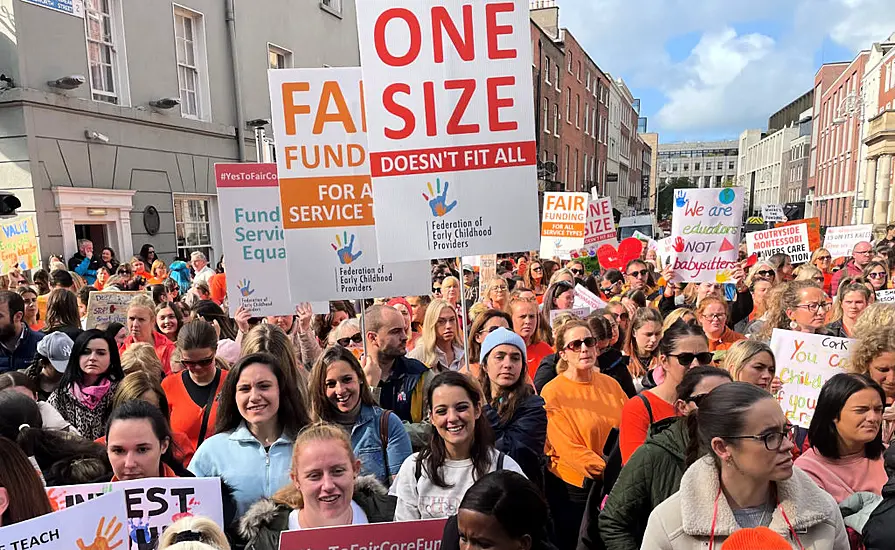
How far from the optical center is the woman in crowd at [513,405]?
3.18 metres

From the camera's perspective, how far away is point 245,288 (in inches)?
208

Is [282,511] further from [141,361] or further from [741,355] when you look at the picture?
[741,355]

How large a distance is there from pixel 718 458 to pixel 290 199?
11.4 ft

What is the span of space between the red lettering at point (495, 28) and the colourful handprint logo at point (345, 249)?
68.5 inches

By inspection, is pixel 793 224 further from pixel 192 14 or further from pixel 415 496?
pixel 192 14

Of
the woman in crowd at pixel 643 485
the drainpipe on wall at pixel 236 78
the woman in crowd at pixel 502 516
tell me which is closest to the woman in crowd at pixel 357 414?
the woman in crowd at pixel 502 516

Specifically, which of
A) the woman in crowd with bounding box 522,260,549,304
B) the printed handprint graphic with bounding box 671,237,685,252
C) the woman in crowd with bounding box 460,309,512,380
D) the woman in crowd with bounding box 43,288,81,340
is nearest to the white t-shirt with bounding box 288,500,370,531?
the woman in crowd with bounding box 460,309,512,380

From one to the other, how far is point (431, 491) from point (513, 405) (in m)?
0.93

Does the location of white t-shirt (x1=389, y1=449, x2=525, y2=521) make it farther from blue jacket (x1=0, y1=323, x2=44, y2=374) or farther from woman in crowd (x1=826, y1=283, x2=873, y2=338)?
blue jacket (x1=0, y1=323, x2=44, y2=374)

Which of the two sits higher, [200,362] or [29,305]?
[29,305]

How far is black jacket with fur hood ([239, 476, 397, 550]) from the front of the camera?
240cm

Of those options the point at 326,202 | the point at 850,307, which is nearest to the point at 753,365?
the point at 850,307

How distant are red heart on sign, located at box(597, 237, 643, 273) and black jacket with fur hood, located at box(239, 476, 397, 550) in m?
8.87

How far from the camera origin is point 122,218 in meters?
12.7
